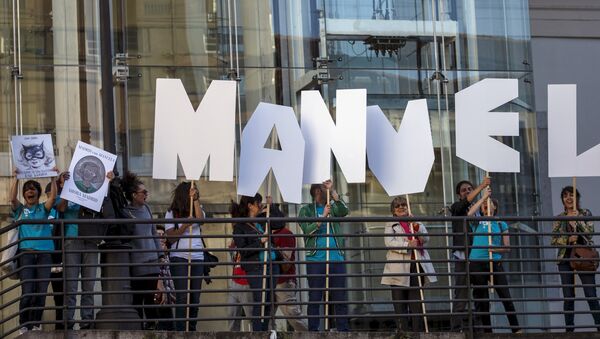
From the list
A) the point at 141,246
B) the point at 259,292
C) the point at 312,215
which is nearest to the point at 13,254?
the point at 141,246

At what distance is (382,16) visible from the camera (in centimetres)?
2111

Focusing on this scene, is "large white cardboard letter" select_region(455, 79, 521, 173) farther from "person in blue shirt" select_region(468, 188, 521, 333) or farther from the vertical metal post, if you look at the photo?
the vertical metal post

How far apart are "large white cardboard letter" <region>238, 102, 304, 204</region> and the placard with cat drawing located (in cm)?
221

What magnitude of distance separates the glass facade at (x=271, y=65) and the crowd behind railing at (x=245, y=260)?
2379mm

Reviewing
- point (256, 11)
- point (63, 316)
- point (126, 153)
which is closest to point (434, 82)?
point (256, 11)

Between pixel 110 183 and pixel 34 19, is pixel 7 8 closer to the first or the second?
pixel 34 19

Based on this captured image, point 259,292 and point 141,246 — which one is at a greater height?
point 141,246

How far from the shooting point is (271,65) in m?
20.6

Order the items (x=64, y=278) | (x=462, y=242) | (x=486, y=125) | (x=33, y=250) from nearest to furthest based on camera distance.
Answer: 1. (x=64, y=278)
2. (x=33, y=250)
3. (x=486, y=125)
4. (x=462, y=242)

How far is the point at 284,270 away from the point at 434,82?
15.1ft

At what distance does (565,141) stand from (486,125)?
2.98 feet

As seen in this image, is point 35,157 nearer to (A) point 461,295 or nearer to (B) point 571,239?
(A) point 461,295

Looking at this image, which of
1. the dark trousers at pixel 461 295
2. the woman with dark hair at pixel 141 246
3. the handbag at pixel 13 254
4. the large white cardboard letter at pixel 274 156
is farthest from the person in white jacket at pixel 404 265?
the handbag at pixel 13 254

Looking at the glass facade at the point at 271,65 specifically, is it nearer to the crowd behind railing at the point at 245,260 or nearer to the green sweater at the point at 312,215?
the crowd behind railing at the point at 245,260
